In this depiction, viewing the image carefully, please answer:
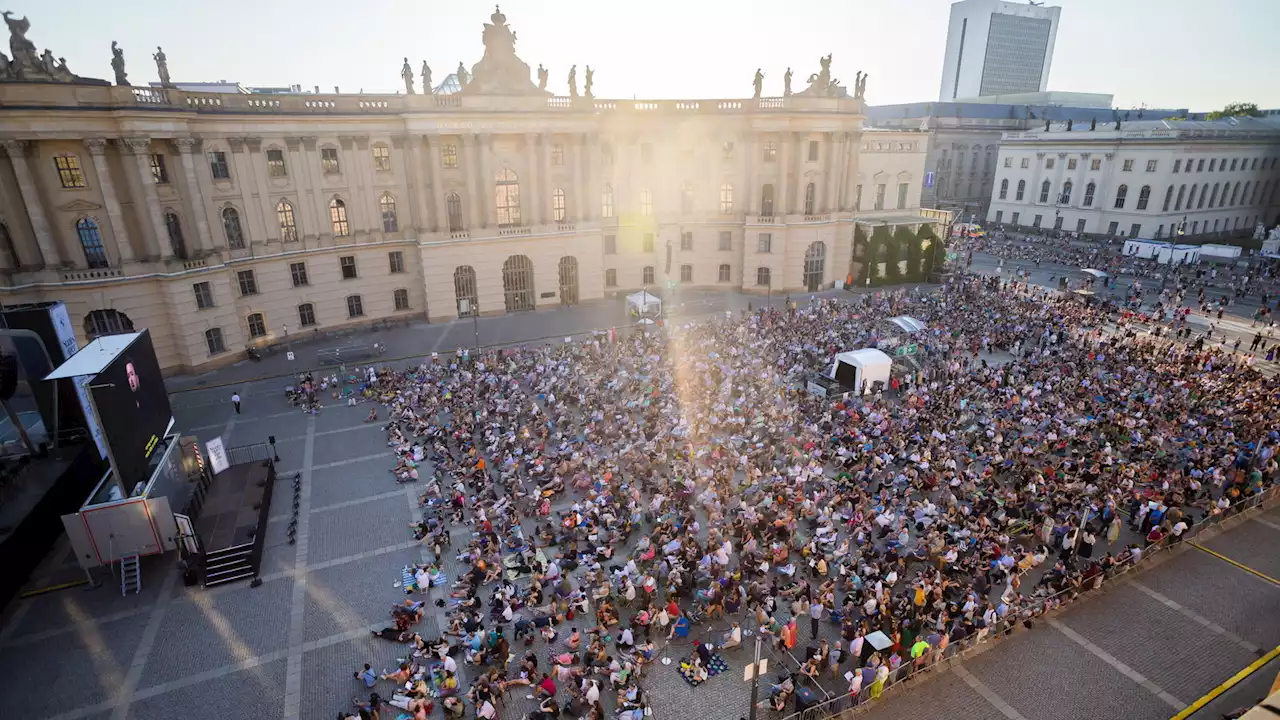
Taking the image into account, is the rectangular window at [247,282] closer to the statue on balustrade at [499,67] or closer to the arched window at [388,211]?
the arched window at [388,211]

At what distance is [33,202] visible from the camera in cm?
3350

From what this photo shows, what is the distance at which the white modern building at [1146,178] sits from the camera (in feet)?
255

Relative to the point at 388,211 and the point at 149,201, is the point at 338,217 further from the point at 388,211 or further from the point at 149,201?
the point at 149,201

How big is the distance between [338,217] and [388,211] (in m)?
3.46

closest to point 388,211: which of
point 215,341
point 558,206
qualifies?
point 558,206

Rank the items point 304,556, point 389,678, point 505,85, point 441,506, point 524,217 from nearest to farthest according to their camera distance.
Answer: point 389,678
point 304,556
point 441,506
point 505,85
point 524,217

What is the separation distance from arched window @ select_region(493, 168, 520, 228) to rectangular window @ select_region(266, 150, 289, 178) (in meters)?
14.1

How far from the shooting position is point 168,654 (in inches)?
695

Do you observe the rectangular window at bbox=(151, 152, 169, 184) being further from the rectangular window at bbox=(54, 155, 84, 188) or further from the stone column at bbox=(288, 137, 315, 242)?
the stone column at bbox=(288, 137, 315, 242)

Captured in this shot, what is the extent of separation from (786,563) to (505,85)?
39920 mm

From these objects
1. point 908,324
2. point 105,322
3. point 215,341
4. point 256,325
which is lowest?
point 215,341

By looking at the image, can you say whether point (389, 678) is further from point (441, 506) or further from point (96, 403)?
point (96, 403)

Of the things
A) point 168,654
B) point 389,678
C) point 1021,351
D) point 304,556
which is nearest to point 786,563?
point 389,678

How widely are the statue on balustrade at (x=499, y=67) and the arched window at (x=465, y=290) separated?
43.0ft
